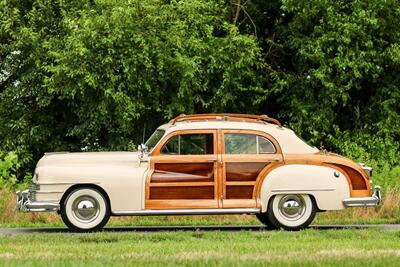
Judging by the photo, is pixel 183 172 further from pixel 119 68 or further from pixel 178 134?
pixel 119 68

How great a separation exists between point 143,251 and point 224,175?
3.56 meters

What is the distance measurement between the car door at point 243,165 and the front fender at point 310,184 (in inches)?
5.9

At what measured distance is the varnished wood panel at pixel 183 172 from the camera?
13906mm

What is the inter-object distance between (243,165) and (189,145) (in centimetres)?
90

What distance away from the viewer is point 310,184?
46.3 feet

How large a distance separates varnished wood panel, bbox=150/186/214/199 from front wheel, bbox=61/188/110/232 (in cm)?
78

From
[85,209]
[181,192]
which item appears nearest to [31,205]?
[85,209]

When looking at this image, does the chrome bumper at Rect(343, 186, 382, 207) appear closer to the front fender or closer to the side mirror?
the front fender


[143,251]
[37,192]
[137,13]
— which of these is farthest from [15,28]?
[143,251]

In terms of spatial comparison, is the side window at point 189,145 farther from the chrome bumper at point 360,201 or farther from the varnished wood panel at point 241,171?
the chrome bumper at point 360,201

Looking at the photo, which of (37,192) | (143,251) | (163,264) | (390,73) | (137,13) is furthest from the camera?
(390,73)

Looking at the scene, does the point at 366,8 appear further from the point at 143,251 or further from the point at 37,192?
the point at 143,251

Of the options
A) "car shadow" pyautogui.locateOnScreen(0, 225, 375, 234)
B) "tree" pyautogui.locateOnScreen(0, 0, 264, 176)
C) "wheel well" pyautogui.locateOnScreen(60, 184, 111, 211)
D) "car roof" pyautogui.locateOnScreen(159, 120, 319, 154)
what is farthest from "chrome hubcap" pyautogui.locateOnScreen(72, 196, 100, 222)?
"tree" pyautogui.locateOnScreen(0, 0, 264, 176)

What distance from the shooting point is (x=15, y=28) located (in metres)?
26.5
